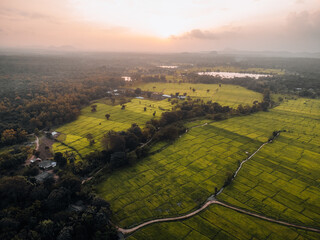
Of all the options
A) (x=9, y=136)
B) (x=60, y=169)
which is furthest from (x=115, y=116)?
(x=60, y=169)

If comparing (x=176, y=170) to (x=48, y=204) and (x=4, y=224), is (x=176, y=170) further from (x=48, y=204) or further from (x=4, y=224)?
(x=4, y=224)

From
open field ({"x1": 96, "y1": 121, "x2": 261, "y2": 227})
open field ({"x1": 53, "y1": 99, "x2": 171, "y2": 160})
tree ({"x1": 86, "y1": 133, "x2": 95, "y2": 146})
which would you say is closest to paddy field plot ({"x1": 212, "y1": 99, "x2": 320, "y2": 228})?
open field ({"x1": 96, "y1": 121, "x2": 261, "y2": 227})

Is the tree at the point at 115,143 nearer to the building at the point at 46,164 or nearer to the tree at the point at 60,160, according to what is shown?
the tree at the point at 60,160

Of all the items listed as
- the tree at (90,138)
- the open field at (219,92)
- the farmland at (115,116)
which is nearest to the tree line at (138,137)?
the tree at (90,138)

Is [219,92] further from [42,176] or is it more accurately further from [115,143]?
[42,176]

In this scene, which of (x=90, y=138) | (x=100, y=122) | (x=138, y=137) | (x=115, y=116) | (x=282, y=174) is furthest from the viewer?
(x=115, y=116)

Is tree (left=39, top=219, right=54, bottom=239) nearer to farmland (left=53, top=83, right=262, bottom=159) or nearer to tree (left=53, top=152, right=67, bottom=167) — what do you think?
tree (left=53, top=152, right=67, bottom=167)

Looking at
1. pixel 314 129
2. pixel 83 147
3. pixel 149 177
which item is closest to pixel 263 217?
pixel 149 177
